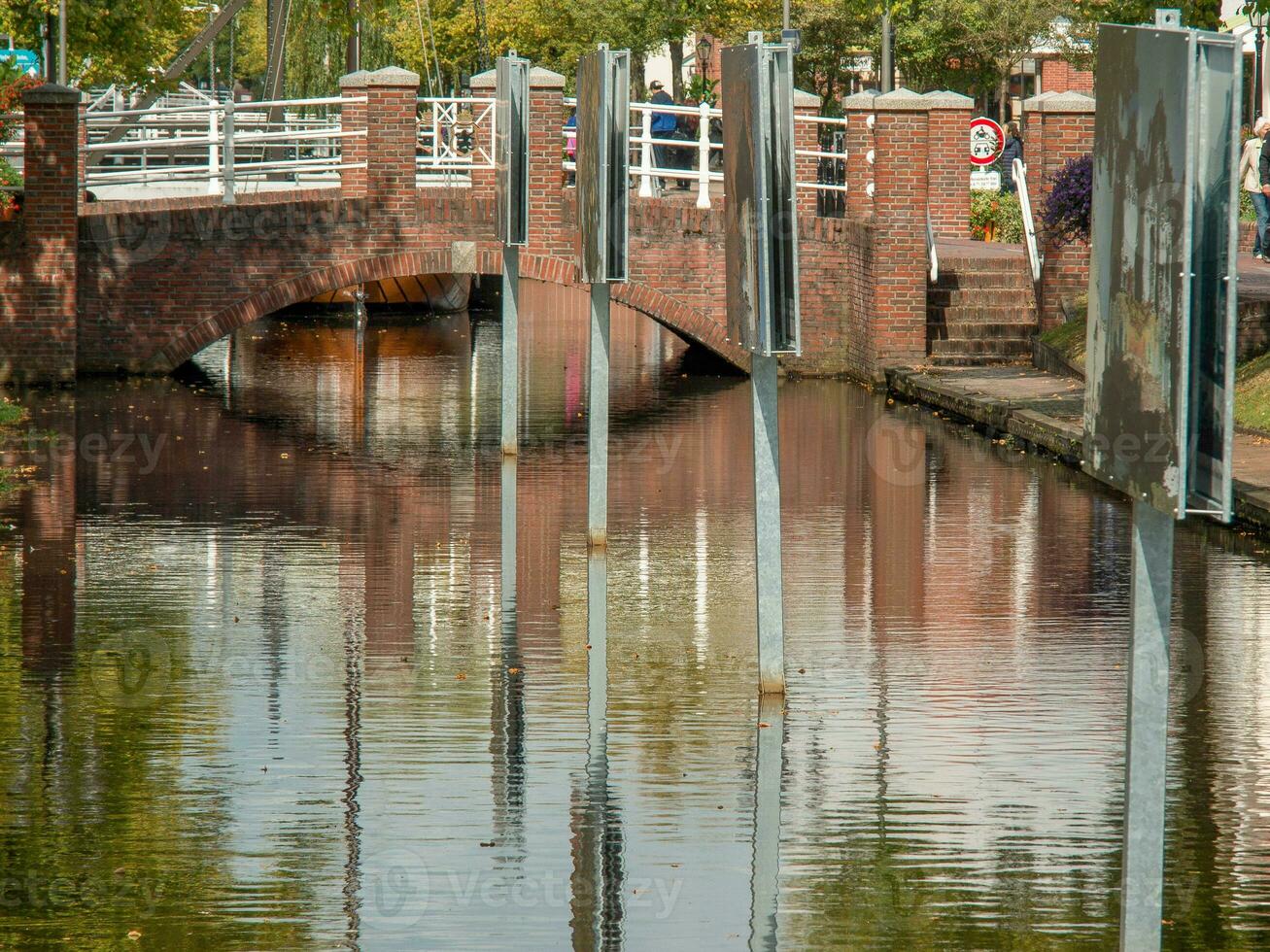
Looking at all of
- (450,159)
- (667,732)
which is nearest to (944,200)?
(450,159)

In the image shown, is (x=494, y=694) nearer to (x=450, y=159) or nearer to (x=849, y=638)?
(x=849, y=638)

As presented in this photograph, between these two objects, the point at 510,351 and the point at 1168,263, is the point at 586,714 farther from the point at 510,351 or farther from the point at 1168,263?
the point at 510,351

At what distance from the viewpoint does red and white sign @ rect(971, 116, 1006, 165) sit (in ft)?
104

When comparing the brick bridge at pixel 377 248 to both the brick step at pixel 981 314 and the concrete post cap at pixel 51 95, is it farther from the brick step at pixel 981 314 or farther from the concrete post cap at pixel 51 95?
the brick step at pixel 981 314

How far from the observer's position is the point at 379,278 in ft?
72.2

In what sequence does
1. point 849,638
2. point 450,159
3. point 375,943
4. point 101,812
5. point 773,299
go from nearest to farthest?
point 375,943 < point 101,812 < point 773,299 < point 849,638 < point 450,159

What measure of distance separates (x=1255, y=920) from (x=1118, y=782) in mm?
1402

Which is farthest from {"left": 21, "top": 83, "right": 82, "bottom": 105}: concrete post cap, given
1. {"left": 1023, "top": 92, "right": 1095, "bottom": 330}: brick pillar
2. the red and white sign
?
the red and white sign

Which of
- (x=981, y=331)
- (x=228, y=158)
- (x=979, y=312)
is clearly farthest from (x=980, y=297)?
(x=228, y=158)

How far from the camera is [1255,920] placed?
19.1 feet

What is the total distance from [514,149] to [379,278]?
860 centimetres

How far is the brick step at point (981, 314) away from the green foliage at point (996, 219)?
553 cm

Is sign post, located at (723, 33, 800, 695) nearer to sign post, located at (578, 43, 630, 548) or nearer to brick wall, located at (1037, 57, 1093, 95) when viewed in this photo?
sign post, located at (578, 43, 630, 548)

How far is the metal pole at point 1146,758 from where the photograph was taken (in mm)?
4152
